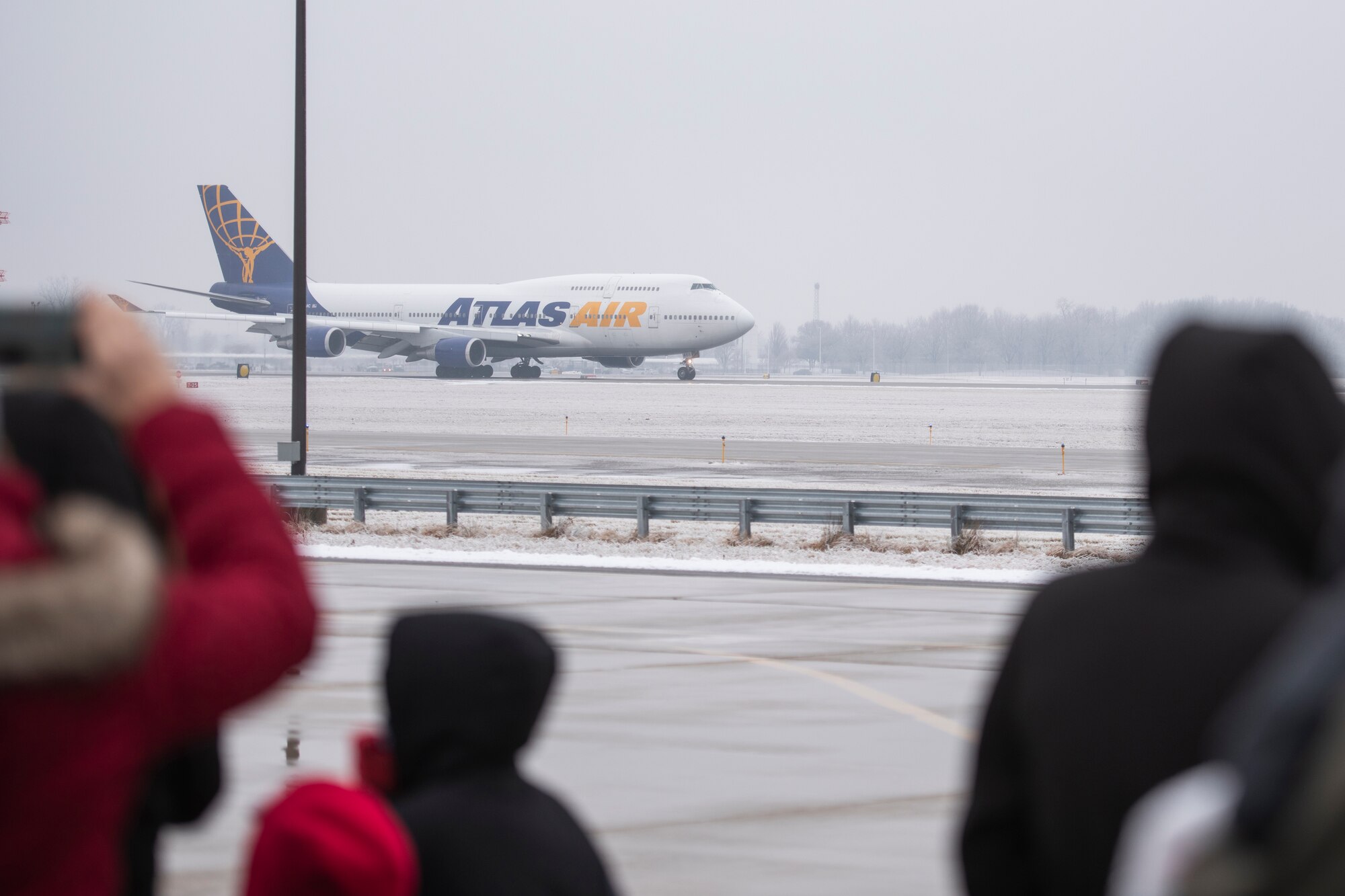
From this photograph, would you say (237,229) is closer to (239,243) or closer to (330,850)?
(239,243)

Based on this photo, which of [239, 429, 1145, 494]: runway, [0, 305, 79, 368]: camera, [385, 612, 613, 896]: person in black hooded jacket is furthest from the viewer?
[239, 429, 1145, 494]: runway

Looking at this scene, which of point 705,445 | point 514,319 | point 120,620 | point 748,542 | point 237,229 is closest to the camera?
point 120,620

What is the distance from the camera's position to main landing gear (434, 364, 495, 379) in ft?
262

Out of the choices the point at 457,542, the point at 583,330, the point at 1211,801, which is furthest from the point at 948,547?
the point at 583,330

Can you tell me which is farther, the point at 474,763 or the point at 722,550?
the point at 722,550

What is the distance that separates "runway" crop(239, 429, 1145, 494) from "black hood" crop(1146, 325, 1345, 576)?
21.9m

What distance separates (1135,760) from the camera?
95.8 inches

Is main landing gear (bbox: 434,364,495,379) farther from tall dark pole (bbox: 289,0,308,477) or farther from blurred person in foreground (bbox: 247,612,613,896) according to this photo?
blurred person in foreground (bbox: 247,612,613,896)

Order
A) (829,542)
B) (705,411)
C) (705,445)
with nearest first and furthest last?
(829,542) < (705,445) < (705,411)

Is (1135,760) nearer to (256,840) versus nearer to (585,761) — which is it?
(256,840)

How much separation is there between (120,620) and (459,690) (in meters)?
1.05

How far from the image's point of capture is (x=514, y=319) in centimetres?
7912

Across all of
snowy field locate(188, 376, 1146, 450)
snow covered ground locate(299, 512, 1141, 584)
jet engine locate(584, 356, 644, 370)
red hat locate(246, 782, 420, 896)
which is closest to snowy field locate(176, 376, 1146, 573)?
snow covered ground locate(299, 512, 1141, 584)

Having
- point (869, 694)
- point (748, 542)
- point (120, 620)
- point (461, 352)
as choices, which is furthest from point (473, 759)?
point (461, 352)
